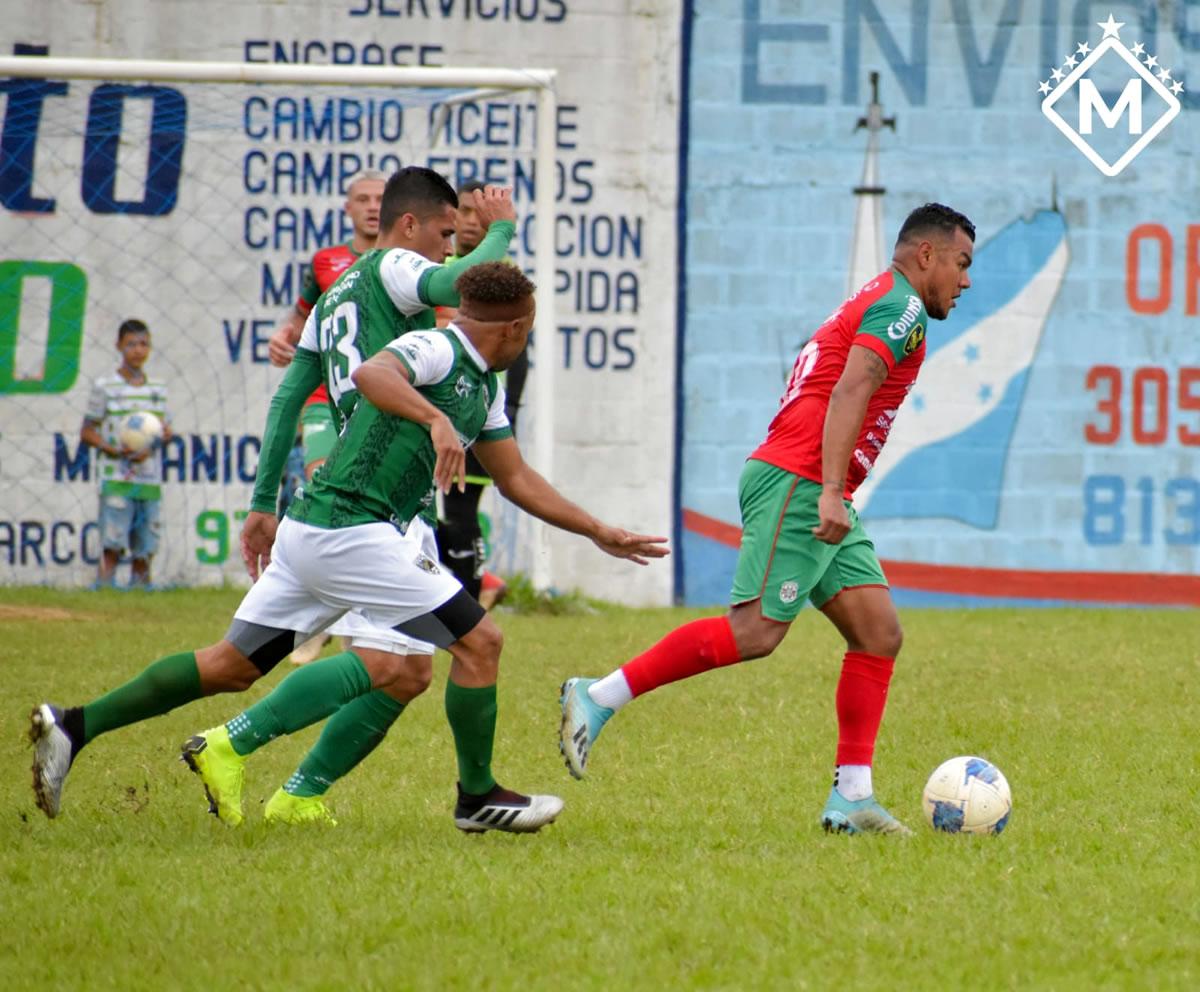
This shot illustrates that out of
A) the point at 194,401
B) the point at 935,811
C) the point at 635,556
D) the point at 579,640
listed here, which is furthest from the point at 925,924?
the point at 194,401

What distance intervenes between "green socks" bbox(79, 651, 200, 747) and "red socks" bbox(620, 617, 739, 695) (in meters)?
1.39

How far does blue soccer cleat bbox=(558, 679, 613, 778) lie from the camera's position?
19.7 ft

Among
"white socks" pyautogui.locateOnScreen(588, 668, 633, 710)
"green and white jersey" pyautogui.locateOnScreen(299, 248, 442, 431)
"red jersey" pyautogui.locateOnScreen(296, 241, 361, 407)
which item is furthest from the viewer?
"red jersey" pyautogui.locateOnScreen(296, 241, 361, 407)

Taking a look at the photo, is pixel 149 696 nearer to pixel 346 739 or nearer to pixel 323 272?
pixel 346 739

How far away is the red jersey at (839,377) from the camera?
599cm

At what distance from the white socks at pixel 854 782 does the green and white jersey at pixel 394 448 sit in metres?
1.60

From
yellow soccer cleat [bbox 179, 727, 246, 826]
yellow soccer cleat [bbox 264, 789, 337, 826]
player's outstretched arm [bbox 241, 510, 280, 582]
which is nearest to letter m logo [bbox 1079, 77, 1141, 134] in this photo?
player's outstretched arm [bbox 241, 510, 280, 582]

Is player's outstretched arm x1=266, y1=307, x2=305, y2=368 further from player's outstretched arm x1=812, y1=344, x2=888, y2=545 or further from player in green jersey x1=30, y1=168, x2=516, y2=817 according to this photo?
player's outstretched arm x1=812, y1=344, x2=888, y2=545

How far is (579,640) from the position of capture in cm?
1114

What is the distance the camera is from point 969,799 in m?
5.77

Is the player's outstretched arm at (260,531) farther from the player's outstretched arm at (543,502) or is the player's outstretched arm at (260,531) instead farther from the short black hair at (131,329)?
the short black hair at (131,329)

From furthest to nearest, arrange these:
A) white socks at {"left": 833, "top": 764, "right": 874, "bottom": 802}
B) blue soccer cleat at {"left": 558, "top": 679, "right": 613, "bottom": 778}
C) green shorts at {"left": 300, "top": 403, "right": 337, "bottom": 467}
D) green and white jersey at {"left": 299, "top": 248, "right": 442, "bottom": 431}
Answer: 1. green shorts at {"left": 300, "top": 403, "right": 337, "bottom": 467}
2. green and white jersey at {"left": 299, "top": 248, "right": 442, "bottom": 431}
3. blue soccer cleat at {"left": 558, "top": 679, "right": 613, "bottom": 778}
4. white socks at {"left": 833, "top": 764, "right": 874, "bottom": 802}

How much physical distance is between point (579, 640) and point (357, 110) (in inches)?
196

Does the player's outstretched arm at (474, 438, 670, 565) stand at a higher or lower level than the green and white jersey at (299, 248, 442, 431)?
lower
